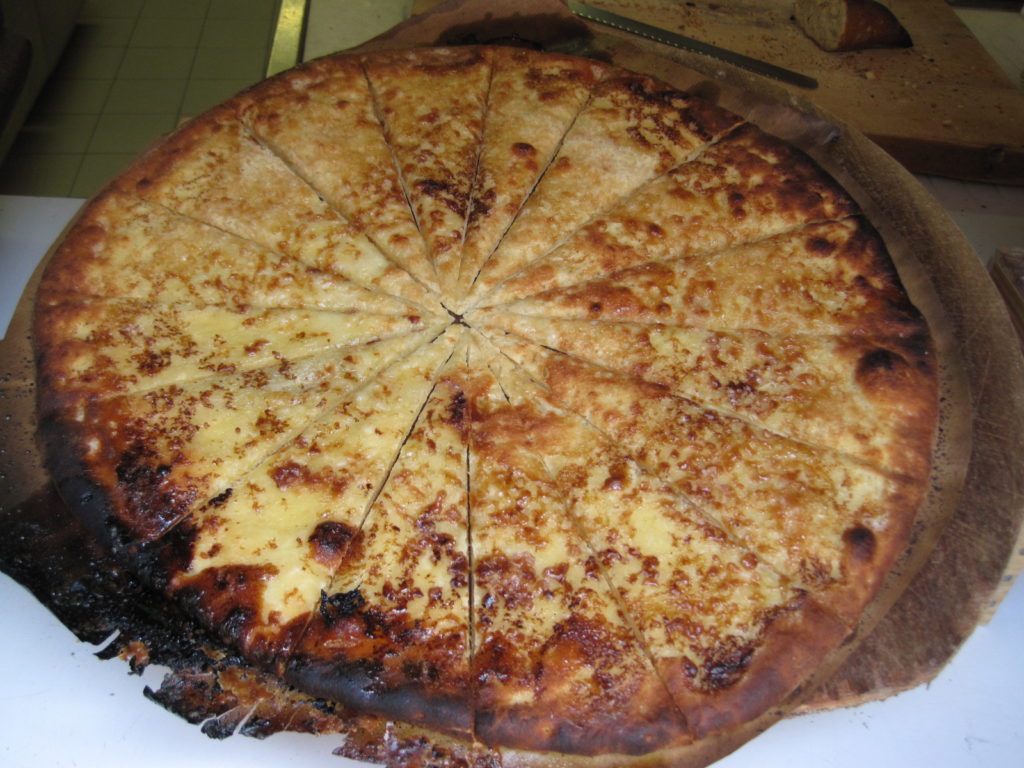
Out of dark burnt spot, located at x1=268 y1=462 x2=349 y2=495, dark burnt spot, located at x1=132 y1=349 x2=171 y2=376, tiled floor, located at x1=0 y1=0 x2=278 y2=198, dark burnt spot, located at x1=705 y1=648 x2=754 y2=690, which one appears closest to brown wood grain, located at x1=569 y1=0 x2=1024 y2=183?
tiled floor, located at x1=0 y1=0 x2=278 y2=198

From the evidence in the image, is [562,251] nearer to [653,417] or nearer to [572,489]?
[653,417]

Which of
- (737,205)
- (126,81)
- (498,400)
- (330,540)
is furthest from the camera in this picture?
(126,81)

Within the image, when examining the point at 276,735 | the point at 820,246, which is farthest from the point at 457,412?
the point at 820,246

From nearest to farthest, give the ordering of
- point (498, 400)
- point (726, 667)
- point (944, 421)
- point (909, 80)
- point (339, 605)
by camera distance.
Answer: point (726, 667) < point (339, 605) < point (944, 421) < point (498, 400) < point (909, 80)

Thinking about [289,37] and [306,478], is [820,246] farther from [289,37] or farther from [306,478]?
[289,37]

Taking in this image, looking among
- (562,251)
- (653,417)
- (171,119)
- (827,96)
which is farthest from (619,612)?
(171,119)

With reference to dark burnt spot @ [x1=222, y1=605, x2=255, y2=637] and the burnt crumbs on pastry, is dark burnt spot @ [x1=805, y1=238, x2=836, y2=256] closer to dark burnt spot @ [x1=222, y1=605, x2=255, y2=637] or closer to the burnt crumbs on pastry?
the burnt crumbs on pastry
